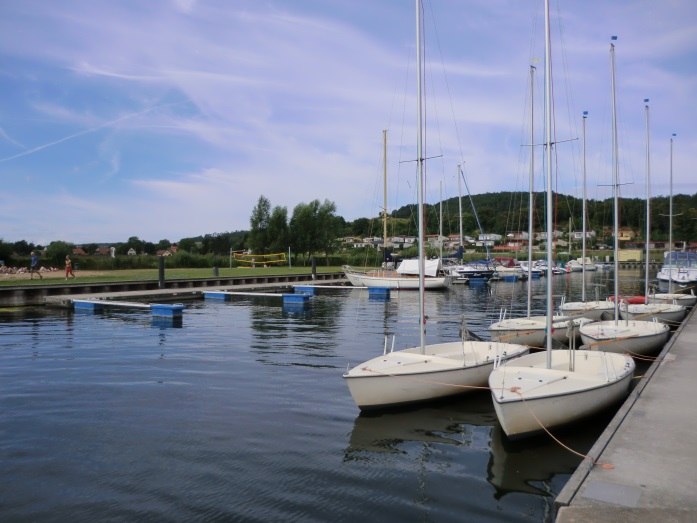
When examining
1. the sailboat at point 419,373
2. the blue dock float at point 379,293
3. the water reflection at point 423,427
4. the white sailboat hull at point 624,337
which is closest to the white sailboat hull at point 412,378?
the sailboat at point 419,373

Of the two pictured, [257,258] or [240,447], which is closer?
[240,447]

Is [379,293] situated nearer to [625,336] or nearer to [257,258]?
[625,336]

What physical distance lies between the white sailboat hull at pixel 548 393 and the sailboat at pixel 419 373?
97 centimetres

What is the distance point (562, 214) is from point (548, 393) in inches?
1758

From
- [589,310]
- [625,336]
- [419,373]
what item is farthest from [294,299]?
[419,373]

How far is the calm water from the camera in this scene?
23.5ft

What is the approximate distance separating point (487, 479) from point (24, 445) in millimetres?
7227

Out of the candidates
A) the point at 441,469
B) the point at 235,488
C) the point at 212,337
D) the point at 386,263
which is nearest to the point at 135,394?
the point at 235,488

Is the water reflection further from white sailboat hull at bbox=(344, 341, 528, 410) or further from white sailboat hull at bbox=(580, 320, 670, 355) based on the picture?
white sailboat hull at bbox=(580, 320, 670, 355)

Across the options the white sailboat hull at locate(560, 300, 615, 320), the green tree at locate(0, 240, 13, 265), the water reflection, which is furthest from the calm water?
the green tree at locate(0, 240, 13, 265)

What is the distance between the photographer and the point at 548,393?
29.6 ft

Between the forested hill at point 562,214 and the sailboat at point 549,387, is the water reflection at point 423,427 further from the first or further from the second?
the forested hill at point 562,214

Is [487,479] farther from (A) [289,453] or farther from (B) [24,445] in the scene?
(B) [24,445]

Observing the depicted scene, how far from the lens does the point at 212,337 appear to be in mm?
20875
